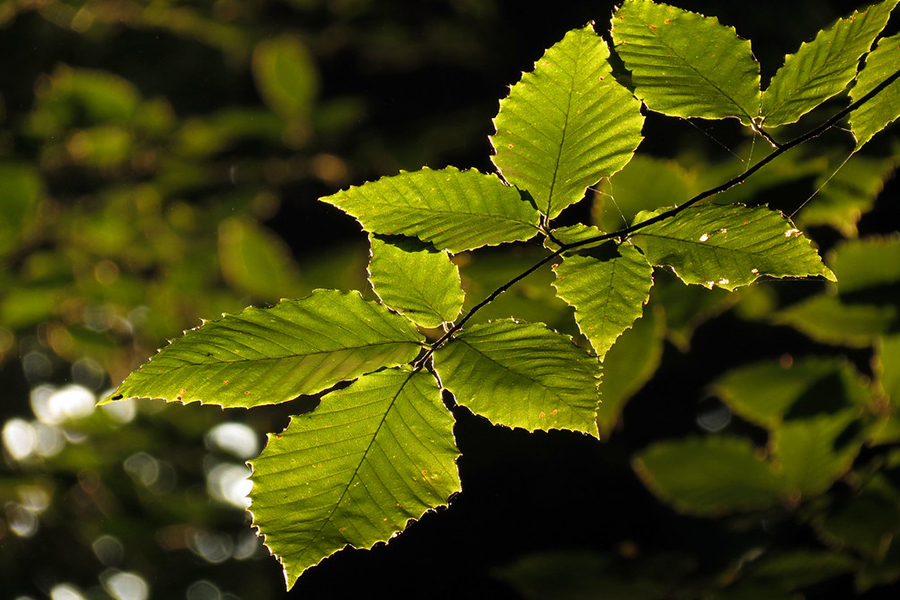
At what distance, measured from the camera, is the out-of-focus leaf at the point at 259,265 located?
65.7 inches

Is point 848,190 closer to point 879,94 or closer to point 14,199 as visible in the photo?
→ point 879,94

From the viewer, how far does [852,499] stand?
A: 98 centimetres

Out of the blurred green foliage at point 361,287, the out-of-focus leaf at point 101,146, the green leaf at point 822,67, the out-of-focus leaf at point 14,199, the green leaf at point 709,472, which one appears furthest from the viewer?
the out-of-focus leaf at point 101,146

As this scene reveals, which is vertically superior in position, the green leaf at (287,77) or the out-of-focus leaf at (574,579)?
the green leaf at (287,77)

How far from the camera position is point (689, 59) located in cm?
50

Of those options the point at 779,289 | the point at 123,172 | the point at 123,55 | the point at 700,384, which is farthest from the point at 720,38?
the point at 123,55

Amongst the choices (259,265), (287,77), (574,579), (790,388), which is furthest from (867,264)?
(287,77)

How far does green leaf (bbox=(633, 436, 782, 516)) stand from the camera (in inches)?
42.8

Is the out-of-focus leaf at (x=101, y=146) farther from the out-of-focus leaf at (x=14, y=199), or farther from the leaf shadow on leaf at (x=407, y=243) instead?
the leaf shadow on leaf at (x=407, y=243)

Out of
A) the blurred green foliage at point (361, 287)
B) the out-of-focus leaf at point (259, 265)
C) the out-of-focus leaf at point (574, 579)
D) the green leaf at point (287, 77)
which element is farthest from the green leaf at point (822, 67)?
the green leaf at point (287, 77)

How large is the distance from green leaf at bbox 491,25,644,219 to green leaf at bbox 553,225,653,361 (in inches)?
1.6

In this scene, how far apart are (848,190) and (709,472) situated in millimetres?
487

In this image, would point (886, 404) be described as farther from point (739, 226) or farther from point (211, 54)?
point (211, 54)

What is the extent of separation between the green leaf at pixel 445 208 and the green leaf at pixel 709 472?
716 millimetres
